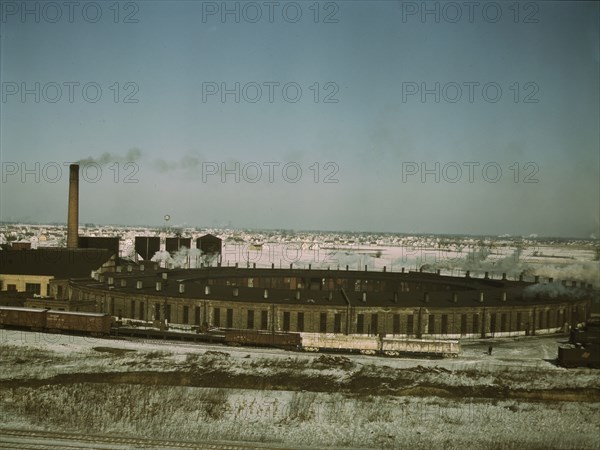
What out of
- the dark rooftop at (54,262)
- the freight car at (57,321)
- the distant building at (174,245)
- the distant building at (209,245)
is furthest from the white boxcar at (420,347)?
the distant building at (209,245)

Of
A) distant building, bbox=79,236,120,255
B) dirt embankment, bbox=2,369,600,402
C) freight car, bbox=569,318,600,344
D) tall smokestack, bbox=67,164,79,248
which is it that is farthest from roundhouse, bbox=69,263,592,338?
distant building, bbox=79,236,120,255

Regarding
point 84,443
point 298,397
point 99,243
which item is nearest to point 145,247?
point 99,243

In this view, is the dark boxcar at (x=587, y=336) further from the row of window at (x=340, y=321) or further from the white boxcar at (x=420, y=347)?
the white boxcar at (x=420, y=347)

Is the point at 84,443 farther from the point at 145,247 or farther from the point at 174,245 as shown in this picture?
the point at 174,245

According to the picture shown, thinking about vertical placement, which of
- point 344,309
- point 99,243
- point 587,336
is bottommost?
point 587,336

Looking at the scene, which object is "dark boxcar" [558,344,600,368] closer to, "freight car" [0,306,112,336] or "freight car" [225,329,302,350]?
"freight car" [225,329,302,350]

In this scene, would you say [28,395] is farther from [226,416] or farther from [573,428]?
[573,428]

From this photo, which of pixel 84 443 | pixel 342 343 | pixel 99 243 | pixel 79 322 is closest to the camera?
pixel 84 443
